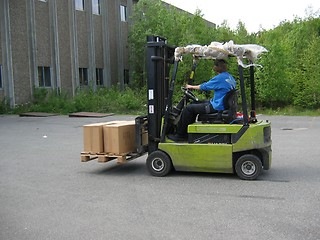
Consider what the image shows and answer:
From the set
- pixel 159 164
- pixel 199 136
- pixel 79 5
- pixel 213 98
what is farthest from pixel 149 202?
pixel 79 5

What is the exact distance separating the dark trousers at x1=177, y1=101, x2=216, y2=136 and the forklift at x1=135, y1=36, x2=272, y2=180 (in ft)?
0.42

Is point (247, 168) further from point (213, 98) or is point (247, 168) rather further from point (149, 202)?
point (149, 202)

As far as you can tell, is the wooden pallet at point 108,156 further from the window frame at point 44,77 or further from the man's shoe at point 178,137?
the window frame at point 44,77

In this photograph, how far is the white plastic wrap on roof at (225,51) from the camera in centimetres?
807

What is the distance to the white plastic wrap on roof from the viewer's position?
807 centimetres

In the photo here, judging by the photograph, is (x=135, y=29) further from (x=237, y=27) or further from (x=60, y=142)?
(x=60, y=142)

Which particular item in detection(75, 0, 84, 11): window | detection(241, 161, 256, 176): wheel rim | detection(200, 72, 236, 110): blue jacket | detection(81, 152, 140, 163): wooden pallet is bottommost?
detection(241, 161, 256, 176): wheel rim

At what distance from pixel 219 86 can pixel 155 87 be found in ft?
4.56

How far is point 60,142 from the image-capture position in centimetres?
1420

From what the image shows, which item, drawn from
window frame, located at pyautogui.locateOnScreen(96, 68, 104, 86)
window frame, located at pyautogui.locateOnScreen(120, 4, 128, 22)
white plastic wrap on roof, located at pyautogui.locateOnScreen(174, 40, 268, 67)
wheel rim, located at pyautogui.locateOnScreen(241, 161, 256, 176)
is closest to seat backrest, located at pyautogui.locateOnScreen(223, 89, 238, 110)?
white plastic wrap on roof, located at pyautogui.locateOnScreen(174, 40, 268, 67)

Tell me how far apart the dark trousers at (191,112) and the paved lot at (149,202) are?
0.97 m

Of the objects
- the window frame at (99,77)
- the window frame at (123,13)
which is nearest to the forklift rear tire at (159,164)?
the window frame at (99,77)

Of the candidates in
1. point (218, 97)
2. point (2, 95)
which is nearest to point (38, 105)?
point (2, 95)

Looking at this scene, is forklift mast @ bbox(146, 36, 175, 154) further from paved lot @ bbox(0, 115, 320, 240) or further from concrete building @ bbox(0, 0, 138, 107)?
concrete building @ bbox(0, 0, 138, 107)
